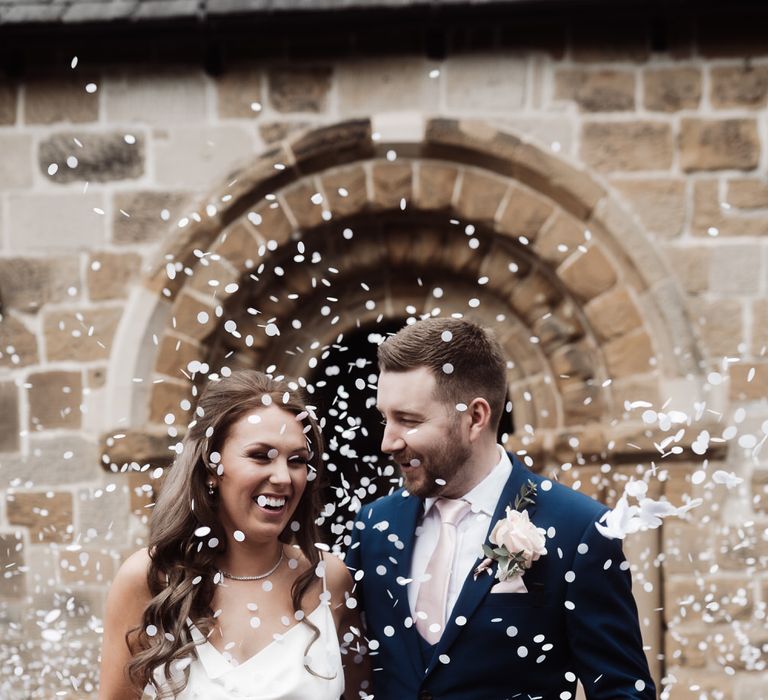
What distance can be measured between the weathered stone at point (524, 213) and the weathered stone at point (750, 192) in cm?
81

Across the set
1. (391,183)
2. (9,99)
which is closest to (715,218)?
(391,183)

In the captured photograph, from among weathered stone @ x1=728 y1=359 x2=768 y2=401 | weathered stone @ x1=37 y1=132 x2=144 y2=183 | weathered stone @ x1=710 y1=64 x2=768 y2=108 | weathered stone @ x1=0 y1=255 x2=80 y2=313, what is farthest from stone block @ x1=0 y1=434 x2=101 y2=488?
weathered stone @ x1=710 y1=64 x2=768 y2=108

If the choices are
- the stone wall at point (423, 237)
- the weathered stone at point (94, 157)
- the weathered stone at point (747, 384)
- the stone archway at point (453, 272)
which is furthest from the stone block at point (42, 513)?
→ the weathered stone at point (747, 384)

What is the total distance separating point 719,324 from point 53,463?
10.1ft

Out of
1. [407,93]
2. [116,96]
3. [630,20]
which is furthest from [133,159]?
[630,20]

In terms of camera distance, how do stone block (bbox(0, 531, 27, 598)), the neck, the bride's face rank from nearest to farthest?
the bride's face, the neck, stone block (bbox(0, 531, 27, 598))

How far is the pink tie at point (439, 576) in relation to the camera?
220 centimetres

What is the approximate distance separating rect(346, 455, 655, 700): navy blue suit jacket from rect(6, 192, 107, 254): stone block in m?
2.77

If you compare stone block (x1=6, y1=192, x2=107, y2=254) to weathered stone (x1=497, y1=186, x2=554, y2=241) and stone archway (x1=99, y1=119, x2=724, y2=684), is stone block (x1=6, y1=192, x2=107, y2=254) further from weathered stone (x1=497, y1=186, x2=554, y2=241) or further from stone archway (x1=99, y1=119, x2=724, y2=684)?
weathered stone (x1=497, y1=186, x2=554, y2=241)

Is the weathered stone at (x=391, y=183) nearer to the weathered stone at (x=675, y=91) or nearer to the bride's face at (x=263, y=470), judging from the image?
the weathered stone at (x=675, y=91)

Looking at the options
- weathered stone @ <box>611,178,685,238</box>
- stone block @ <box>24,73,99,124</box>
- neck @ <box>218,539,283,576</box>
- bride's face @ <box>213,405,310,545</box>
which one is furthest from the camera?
stone block @ <box>24,73,99,124</box>

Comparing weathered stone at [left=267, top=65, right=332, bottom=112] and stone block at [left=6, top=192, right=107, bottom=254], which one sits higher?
weathered stone at [left=267, top=65, right=332, bottom=112]

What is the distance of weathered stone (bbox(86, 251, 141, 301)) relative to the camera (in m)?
4.30

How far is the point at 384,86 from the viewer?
4.29m
